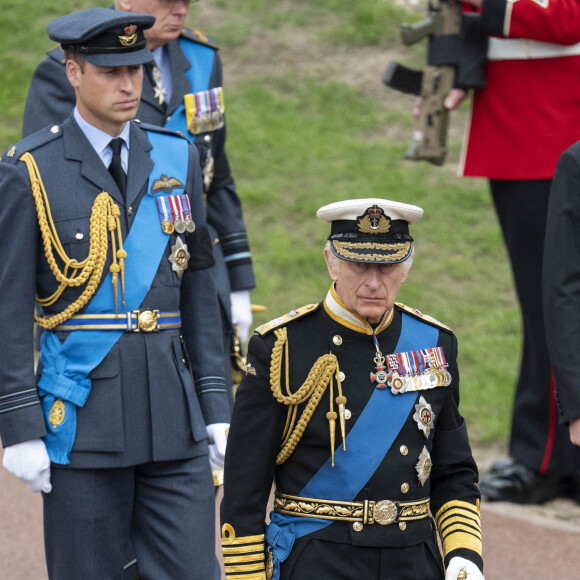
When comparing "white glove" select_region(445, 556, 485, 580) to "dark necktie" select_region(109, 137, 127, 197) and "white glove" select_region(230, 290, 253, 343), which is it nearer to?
"dark necktie" select_region(109, 137, 127, 197)

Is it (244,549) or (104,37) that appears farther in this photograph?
(104,37)

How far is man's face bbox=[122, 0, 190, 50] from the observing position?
4.51 meters

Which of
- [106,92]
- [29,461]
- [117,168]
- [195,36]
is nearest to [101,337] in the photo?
[29,461]

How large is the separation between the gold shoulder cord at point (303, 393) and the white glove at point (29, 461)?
0.81m

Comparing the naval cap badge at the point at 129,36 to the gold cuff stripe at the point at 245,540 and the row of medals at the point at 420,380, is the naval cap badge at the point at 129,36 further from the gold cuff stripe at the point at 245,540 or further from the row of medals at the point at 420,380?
the gold cuff stripe at the point at 245,540

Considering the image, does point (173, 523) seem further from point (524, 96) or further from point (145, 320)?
point (524, 96)

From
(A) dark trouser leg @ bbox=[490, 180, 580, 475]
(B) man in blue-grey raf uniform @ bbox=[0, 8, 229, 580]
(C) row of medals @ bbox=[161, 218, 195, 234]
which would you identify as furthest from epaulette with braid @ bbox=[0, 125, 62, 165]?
(A) dark trouser leg @ bbox=[490, 180, 580, 475]

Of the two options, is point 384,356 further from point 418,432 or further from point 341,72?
point 341,72

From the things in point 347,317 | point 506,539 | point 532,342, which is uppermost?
point 347,317

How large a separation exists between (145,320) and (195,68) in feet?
4.25

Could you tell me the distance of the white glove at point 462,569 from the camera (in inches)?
127

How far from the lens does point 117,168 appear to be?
13.0 ft

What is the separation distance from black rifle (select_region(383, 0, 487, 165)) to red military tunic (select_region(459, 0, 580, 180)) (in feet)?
0.35

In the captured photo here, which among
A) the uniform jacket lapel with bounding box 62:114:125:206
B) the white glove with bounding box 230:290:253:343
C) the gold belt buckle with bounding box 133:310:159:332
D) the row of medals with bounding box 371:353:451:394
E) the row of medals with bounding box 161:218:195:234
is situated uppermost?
the uniform jacket lapel with bounding box 62:114:125:206
